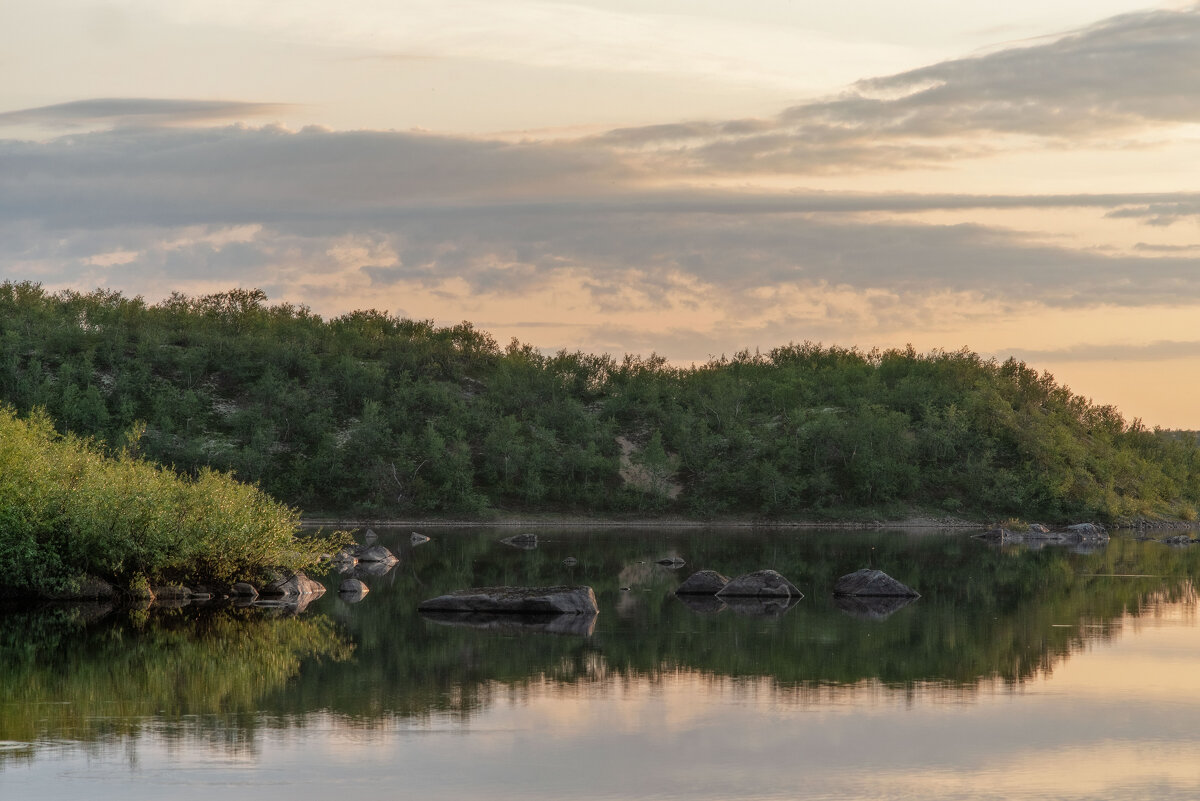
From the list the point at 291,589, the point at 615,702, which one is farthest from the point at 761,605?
the point at 615,702

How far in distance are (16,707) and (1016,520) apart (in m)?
104

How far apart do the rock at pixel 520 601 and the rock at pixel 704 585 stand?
6.47 meters

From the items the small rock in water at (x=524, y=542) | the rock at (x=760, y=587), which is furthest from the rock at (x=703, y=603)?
the small rock in water at (x=524, y=542)

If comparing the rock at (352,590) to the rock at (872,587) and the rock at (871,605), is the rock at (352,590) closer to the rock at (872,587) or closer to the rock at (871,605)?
the rock at (871,605)

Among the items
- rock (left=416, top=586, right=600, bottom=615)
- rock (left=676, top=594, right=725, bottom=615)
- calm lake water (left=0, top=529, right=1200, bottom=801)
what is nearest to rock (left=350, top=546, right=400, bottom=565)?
calm lake water (left=0, top=529, right=1200, bottom=801)

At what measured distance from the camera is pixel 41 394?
118 m

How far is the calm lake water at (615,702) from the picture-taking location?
18.9m

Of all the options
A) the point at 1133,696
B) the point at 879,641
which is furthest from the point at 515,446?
the point at 1133,696

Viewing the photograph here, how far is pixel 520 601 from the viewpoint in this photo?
4084 centimetres

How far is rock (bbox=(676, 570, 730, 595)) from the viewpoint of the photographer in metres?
47.3

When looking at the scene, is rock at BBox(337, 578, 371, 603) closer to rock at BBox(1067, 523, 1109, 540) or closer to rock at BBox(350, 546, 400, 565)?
rock at BBox(350, 546, 400, 565)

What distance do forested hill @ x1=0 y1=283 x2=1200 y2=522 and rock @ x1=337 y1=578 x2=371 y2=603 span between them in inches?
2465

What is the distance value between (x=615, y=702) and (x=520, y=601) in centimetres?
1583

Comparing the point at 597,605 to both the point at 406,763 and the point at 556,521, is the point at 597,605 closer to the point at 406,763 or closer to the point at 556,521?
the point at 406,763
